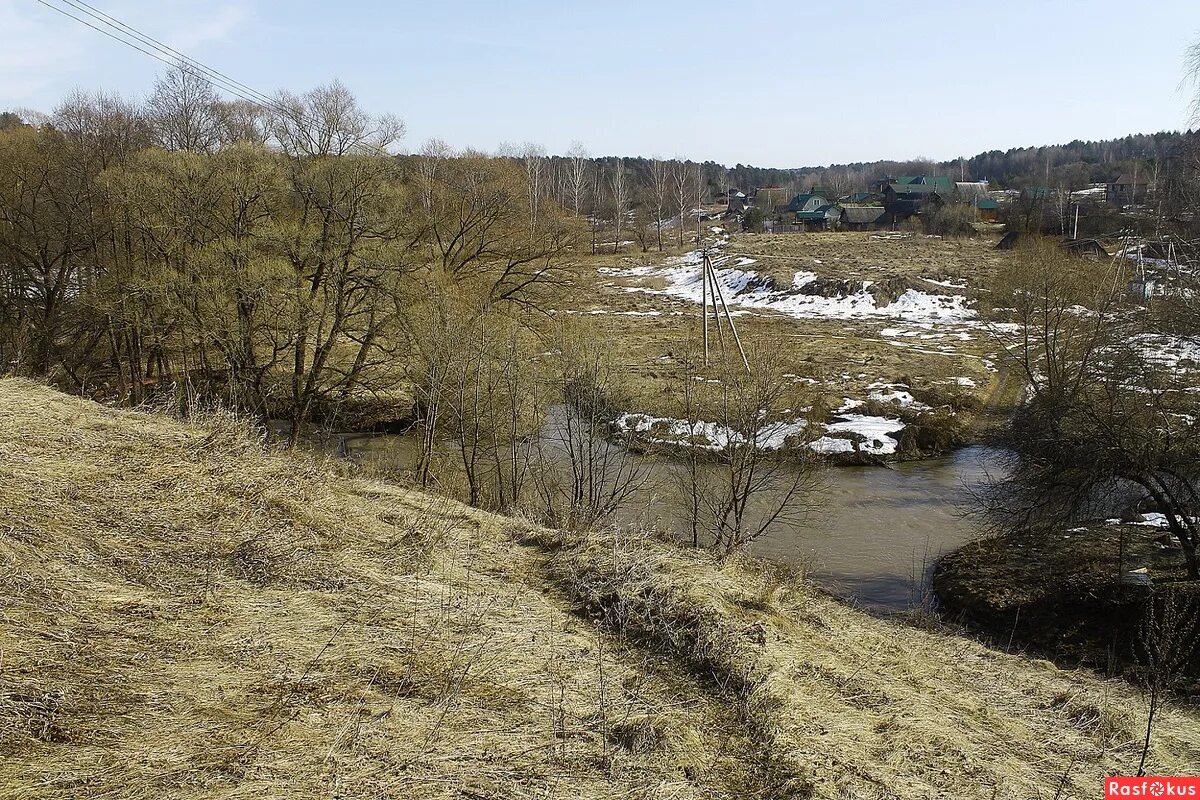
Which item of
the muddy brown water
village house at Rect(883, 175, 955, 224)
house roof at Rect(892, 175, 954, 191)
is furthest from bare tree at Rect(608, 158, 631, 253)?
the muddy brown water

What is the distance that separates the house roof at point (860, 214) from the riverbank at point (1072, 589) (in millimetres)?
61999

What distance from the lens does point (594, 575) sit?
23.5 ft

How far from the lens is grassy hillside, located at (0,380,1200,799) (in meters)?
4.14

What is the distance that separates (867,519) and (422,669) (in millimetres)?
12015

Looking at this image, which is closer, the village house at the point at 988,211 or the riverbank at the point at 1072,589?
the riverbank at the point at 1072,589

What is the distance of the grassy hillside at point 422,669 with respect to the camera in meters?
4.14

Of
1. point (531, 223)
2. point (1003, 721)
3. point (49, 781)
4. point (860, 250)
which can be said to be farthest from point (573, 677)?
point (860, 250)

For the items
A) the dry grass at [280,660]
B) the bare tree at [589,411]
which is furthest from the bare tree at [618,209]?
the dry grass at [280,660]

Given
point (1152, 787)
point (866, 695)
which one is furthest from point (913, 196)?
point (866, 695)

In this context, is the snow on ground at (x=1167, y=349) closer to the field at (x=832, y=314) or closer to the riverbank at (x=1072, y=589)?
the riverbank at (x=1072, y=589)

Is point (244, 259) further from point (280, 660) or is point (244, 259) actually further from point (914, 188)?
point (914, 188)

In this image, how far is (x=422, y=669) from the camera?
5.17m

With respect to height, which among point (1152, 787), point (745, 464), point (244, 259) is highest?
point (244, 259)

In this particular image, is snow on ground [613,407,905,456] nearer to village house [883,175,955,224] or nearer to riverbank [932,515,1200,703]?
riverbank [932,515,1200,703]
